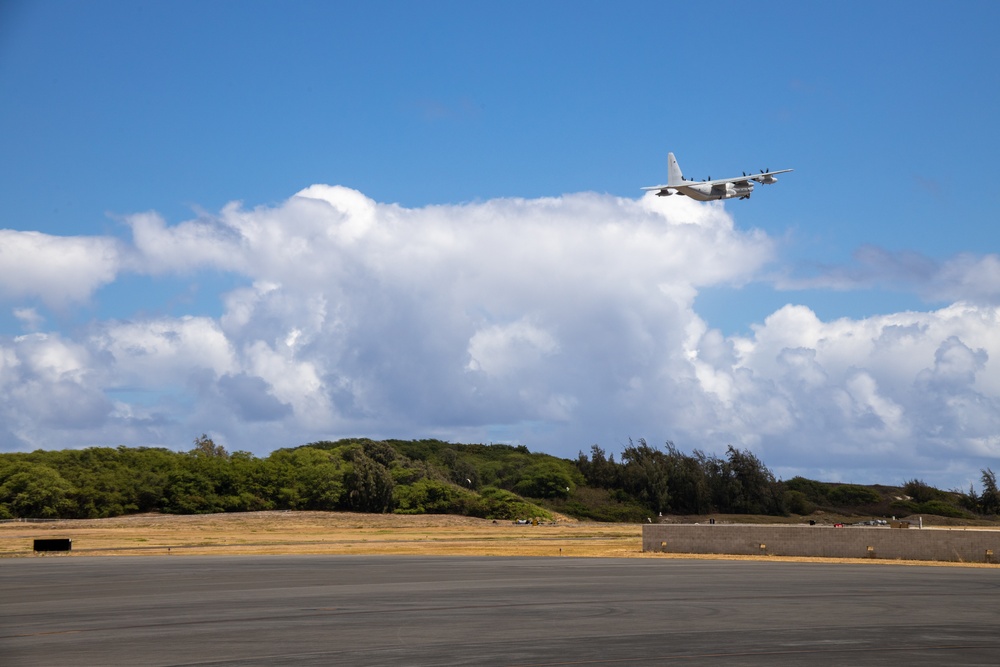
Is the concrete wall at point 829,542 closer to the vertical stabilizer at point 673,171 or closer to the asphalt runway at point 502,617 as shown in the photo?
the asphalt runway at point 502,617

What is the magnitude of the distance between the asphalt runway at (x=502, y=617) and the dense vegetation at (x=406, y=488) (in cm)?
5720

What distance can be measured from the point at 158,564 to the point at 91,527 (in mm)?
40245

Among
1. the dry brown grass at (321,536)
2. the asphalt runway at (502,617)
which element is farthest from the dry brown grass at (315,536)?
the asphalt runway at (502,617)

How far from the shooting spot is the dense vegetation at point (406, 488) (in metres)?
89.4

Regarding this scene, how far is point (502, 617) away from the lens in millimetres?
19828

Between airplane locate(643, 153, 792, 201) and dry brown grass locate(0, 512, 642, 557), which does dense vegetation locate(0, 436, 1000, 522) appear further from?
airplane locate(643, 153, 792, 201)

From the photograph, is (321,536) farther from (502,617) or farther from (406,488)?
(502,617)

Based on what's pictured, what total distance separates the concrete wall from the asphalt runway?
8.29 metres

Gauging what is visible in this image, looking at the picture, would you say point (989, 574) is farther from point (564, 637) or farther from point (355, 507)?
point (355, 507)

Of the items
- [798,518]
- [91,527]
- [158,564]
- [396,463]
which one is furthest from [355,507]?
[158,564]

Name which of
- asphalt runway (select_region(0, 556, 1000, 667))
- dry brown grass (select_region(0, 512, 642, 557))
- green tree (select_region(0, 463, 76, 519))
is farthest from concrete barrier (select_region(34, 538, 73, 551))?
green tree (select_region(0, 463, 76, 519))

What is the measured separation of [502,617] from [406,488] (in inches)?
3026

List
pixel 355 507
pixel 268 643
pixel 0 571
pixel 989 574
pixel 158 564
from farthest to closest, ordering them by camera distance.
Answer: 1. pixel 355 507
2. pixel 158 564
3. pixel 0 571
4. pixel 989 574
5. pixel 268 643

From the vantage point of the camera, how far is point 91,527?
75.9 m
